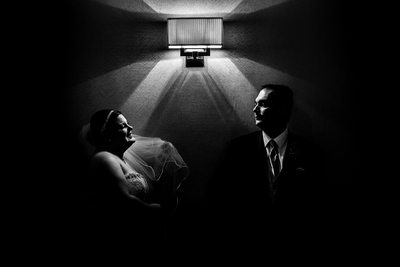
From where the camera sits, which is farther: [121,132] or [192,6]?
[192,6]

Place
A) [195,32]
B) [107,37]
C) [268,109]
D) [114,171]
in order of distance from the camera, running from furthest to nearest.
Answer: [107,37] → [195,32] → [268,109] → [114,171]

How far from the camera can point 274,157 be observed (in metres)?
2.46

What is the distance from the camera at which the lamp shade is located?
2512 millimetres

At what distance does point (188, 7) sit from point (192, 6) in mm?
33

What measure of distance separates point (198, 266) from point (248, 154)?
990 millimetres

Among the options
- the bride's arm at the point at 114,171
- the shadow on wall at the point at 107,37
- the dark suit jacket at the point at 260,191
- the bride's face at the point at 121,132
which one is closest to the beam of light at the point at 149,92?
the shadow on wall at the point at 107,37

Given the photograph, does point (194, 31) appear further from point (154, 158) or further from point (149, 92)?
point (154, 158)

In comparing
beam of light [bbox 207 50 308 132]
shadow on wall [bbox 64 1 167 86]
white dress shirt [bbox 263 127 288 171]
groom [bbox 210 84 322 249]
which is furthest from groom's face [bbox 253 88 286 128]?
shadow on wall [bbox 64 1 167 86]

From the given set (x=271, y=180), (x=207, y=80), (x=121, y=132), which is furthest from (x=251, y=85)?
(x=121, y=132)

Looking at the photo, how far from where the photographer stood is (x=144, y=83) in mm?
2701

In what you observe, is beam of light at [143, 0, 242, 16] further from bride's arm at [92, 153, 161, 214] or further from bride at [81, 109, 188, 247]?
bride's arm at [92, 153, 161, 214]

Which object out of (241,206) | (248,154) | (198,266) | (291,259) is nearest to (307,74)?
(248,154)

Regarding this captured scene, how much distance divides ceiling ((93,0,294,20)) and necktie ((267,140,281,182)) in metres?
1.06

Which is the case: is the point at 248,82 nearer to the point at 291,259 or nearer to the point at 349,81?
the point at 349,81
